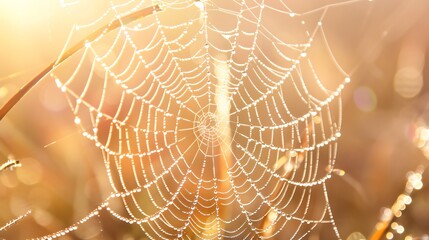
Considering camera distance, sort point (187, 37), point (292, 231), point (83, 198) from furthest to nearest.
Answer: point (292, 231) < point (187, 37) < point (83, 198)

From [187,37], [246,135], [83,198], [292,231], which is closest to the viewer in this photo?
[83,198]

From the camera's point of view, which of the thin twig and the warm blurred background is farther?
the warm blurred background

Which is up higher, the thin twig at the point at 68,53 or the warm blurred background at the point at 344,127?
the warm blurred background at the point at 344,127

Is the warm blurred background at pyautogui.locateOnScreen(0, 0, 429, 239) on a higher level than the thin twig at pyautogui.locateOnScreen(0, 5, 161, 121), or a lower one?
higher

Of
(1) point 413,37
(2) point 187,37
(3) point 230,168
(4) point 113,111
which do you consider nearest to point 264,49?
(2) point 187,37

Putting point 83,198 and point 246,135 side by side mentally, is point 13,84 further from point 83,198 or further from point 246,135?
point 246,135
